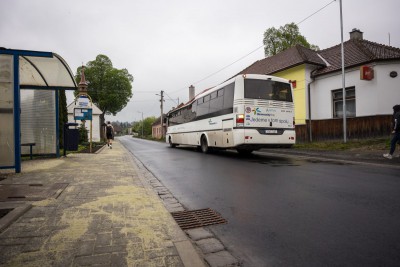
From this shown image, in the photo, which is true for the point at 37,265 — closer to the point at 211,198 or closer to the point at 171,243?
the point at 171,243

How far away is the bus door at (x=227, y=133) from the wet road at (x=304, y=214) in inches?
178

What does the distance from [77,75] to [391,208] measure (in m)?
54.8

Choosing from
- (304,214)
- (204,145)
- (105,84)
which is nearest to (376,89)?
(204,145)

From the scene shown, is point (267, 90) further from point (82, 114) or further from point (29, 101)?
point (82, 114)

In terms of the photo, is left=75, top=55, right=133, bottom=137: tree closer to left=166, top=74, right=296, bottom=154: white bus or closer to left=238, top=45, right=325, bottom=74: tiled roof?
left=238, top=45, right=325, bottom=74: tiled roof

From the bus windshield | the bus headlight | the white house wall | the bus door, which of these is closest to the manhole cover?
the bus headlight

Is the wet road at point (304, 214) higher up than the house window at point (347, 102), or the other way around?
the house window at point (347, 102)

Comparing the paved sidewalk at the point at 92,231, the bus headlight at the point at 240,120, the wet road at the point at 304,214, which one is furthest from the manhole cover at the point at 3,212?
the bus headlight at the point at 240,120

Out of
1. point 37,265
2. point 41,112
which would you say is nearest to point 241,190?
point 37,265

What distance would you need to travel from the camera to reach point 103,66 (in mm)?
53094

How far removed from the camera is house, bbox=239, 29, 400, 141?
16109 millimetres

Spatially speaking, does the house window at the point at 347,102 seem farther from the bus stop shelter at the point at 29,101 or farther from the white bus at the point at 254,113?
the bus stop shelter at the point at 29,101

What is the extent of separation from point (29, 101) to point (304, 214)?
10671 millimetres

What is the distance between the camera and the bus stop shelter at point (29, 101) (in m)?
7.01
